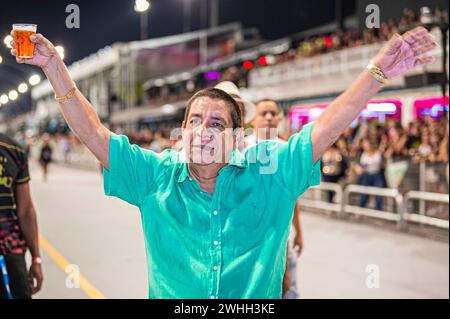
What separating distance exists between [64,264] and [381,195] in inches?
262

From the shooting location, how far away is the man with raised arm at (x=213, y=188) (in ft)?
8.39

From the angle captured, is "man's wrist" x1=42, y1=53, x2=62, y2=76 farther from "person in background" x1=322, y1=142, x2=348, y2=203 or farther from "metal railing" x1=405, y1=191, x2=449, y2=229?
"person in background" x1=322, y1=142, x2=348, y2=203

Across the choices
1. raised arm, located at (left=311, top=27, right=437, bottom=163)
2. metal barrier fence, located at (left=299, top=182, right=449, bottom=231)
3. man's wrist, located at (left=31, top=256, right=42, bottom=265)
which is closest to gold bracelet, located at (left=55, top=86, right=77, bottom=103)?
raised arm, located at (left=311, top=27, right=437, bottom=163)

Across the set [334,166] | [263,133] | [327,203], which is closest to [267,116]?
→ [263,133]

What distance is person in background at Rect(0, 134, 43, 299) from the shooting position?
398cm

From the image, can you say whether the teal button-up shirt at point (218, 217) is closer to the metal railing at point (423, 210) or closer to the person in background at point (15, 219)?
the person in background at point (15, 219)

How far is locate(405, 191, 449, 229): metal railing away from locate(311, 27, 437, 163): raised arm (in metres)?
9.24

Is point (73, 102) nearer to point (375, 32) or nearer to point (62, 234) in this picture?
point (62, 234)

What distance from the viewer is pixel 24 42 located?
2520mm

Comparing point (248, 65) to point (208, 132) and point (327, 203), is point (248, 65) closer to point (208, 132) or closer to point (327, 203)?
point (327, 203)

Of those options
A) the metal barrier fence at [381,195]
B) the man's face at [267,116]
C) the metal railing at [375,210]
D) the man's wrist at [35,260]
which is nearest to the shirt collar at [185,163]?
the man's wrist at [35,260]

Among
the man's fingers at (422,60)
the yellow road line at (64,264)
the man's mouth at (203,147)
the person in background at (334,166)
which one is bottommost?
the yellow road line at (64,264)

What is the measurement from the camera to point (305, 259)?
9.35 m
